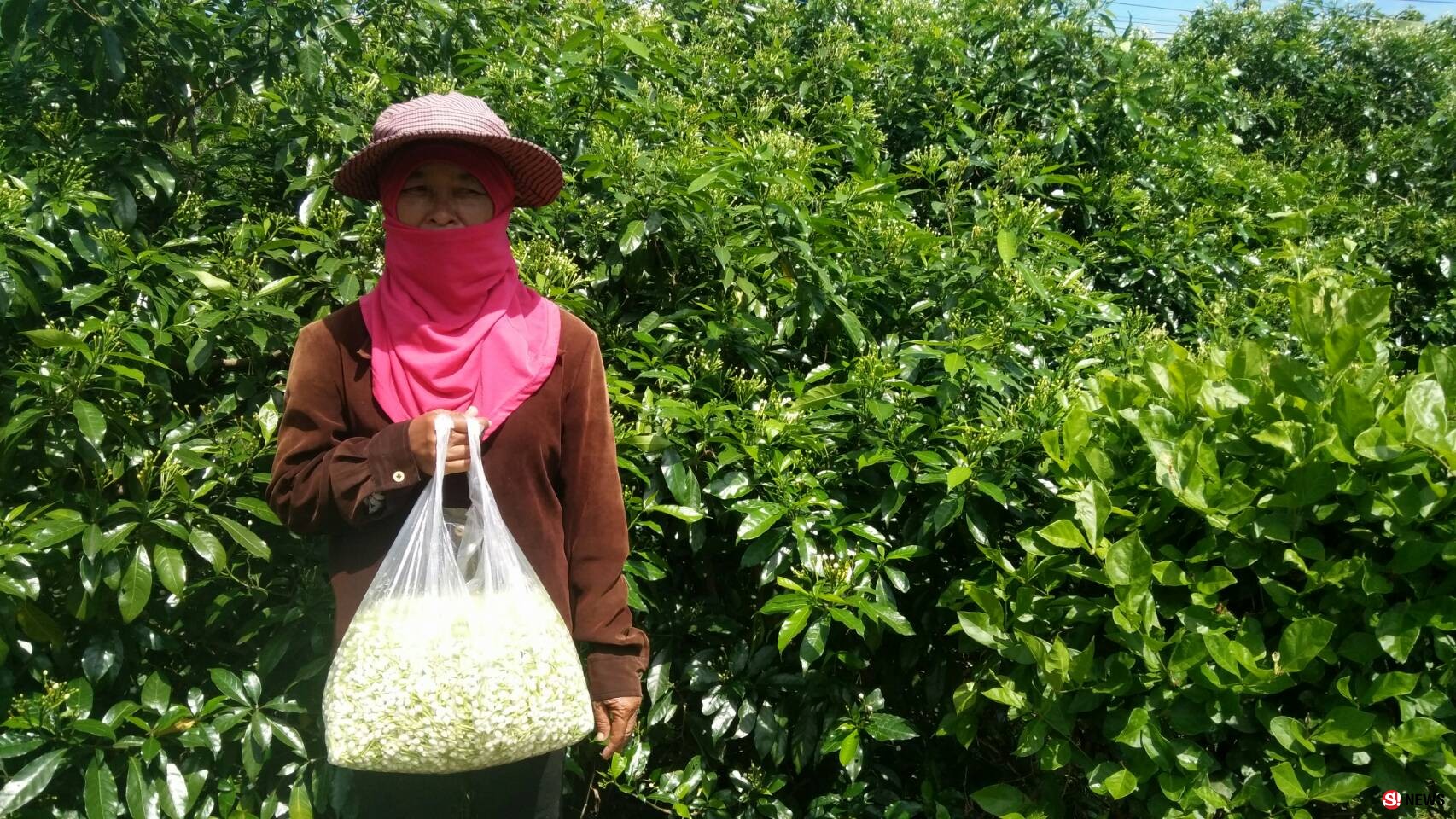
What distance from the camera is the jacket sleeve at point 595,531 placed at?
2.14 meters

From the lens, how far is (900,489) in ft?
9.51

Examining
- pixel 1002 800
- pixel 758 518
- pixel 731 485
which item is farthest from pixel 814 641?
pixel 1002 800

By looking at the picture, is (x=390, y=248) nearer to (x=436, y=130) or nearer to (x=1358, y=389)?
(x=436, y=130)

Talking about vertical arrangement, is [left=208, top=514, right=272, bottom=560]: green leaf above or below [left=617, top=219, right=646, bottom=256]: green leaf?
below

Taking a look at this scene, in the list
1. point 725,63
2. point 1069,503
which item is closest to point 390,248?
point 1069,503

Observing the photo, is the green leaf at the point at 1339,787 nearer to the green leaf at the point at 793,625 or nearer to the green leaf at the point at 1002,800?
the green leaf at the point at 1002,800

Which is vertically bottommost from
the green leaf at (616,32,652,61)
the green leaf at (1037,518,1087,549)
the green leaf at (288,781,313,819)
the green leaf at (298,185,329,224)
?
the green leaf at (288,781,313,819)

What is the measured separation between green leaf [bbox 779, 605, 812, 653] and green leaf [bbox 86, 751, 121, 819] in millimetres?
1423

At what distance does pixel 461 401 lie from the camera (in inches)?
79.8

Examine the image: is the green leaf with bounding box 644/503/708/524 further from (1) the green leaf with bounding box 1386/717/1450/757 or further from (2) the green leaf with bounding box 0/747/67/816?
(1) the green leaf with bounding box 1386/717/1450/757

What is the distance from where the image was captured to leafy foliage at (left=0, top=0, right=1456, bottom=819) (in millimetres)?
2416

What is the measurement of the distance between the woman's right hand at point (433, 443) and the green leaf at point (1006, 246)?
5.65 feet

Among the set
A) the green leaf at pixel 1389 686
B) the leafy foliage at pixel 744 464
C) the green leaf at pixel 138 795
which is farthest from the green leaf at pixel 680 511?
the green leaf at pixel 1389 686

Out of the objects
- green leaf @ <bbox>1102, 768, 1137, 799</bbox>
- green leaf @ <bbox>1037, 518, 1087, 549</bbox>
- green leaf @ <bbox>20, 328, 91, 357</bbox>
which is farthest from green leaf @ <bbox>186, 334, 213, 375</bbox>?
green leaf @ <bbox>1102, 768, 1137, 799</bbox>
